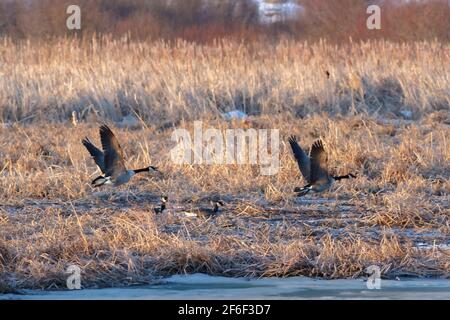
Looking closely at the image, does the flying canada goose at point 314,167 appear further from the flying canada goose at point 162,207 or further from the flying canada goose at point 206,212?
the flying canada goose at point 162,207

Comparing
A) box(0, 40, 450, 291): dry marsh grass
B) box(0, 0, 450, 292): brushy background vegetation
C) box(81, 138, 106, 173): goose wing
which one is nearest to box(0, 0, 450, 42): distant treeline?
box(0, 0, 450, 292): brushy background vegetation

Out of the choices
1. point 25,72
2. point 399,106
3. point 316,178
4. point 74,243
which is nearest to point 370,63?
point 399,106

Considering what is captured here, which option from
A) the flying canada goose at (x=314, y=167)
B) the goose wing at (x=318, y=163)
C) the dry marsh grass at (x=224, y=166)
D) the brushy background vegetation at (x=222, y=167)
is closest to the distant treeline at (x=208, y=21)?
the brushy background vegetation at (x=222, y=167)

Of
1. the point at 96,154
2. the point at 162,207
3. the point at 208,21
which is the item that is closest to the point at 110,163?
the point at 96,154

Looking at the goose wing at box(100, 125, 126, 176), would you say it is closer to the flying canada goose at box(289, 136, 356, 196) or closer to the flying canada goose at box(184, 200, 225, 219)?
the flying canada goose at box(184, 200, 225, 219)

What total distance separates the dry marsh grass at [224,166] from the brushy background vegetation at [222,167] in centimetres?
2

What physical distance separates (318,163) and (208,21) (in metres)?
15.4

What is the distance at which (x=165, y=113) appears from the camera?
40.0 ft

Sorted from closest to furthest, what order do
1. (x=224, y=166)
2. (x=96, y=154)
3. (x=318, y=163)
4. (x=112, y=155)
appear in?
1. (x=318, y=163)
2. (x=112, y=155)
3. (x=96, y=154)
4. (x=224, y=166)

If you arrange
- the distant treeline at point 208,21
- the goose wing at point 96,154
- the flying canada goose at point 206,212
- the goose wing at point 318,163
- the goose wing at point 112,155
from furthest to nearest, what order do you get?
1. the distant treeline at point 208,21
2. the goose wing at point 96,154
3. the goose wing at point 112,155
4. the goose wing at point 318,163
5. the flying canada goose at point 206,212

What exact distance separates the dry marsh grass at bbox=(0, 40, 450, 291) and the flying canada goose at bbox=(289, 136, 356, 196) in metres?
0.22

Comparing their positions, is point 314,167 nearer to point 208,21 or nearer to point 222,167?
point 222,167

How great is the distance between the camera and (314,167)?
Result: 7574 millimetres

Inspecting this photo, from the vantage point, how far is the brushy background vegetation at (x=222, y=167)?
6.17 m
